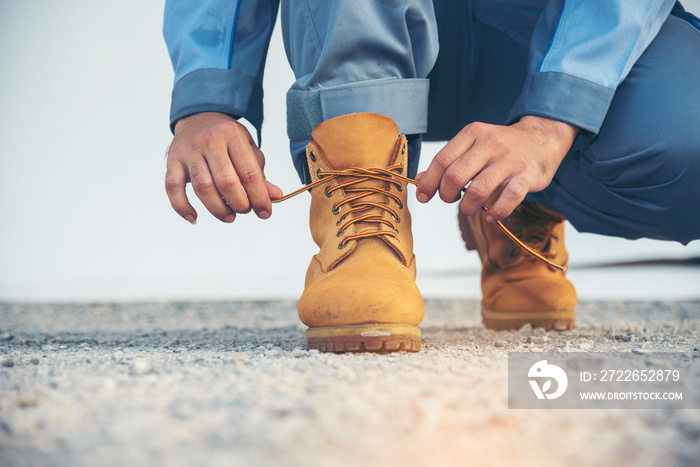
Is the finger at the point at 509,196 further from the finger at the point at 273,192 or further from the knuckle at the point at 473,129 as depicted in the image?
the finger at the point at 273,192

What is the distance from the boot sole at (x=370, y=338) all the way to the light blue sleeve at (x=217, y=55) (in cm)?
46

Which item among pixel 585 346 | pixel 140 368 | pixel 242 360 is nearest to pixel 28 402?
pixel 140 368

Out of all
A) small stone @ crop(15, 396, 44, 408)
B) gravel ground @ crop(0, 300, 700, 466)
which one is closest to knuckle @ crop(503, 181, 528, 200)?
gravel ground @ crop(0, 300, 700, 466)

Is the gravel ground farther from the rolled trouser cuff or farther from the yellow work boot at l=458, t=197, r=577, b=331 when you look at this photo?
the yellow work boot at l=458, t=197, r=577, b=331

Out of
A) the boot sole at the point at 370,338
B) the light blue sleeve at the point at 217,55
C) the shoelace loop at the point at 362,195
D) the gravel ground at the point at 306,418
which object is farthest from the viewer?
the light blue sleeve at the point at 217,55

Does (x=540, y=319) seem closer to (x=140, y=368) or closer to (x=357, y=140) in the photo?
(x=357, y=140)

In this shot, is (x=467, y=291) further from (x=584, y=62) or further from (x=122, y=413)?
(x=122, y=413)

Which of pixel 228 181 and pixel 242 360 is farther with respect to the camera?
pixel 228 181

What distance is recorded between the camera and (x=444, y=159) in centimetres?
81

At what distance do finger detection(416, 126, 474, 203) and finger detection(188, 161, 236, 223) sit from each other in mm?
307

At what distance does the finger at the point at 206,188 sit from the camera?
857 mm

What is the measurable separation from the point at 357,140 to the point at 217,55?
0.34 m

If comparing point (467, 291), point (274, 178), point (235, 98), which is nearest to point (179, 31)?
point (235, 98)

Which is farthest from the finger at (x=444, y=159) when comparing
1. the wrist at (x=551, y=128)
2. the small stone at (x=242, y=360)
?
the small stone at (x=242, y=360)
